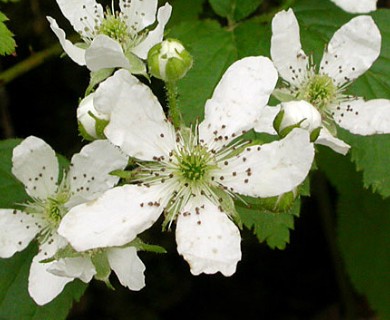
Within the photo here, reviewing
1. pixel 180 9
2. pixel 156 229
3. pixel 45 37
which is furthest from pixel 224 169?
pixel 45 37

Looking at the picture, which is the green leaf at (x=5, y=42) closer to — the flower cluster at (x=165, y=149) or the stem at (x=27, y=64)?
the flower cluster at (x=165, y=149)

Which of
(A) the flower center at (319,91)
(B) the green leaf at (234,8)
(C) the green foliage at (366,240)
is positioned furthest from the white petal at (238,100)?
(C) the green foliage at (366,240)

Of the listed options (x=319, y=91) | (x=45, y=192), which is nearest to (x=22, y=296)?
(x=45, y=192)

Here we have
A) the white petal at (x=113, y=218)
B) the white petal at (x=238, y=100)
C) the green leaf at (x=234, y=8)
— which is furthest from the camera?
the green leaf at (x=234, y=8)

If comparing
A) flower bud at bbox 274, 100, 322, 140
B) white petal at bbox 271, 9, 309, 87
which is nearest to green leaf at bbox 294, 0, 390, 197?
white petal at bbox 271, 9, 309, 87

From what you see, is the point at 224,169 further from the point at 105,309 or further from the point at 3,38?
the point at 105,309

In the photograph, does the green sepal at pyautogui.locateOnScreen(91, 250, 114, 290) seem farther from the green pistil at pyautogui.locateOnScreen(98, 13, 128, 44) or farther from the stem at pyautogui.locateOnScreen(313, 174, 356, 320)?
the stem at pyautogui.locateOnScreen(313, 174, 356, 320)
